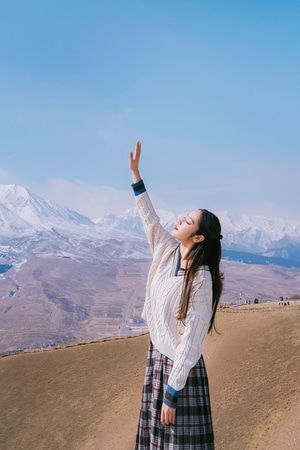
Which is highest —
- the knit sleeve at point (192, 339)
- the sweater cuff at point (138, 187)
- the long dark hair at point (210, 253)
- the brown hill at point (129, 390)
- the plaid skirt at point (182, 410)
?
the sweater cuff at point (138, 187)

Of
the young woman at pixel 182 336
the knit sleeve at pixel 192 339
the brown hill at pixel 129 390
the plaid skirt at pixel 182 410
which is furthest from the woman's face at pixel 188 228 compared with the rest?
the brown hill at pixel 129 390

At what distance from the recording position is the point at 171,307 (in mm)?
4625

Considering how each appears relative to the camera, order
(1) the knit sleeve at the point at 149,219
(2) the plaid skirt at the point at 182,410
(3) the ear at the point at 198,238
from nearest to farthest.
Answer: (2) the plaid skirt at the point at 182,410 < (3) the ear at the point at 198,238 < (1) the knit sleeve at the point at 149,219

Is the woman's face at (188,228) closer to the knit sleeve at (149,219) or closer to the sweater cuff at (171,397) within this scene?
the knit sleeve at (149,219)

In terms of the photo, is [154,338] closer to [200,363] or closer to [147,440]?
[200,363]

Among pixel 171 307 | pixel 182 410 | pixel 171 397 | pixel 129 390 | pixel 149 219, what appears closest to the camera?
pixel 171 397

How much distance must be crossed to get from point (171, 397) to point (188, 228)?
5.05 ft

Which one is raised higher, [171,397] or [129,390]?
[171,397]

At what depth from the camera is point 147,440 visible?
15.9ft

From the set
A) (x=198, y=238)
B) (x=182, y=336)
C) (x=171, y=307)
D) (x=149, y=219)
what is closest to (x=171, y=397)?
(x=182, y=336)

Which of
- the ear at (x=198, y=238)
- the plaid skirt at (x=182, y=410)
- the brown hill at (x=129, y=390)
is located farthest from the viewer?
the brown hill at (x=129, y=390)

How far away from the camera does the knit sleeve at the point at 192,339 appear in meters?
4.31

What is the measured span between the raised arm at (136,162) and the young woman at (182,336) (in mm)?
752

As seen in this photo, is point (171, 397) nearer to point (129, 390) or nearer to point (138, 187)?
point (138, 187)
